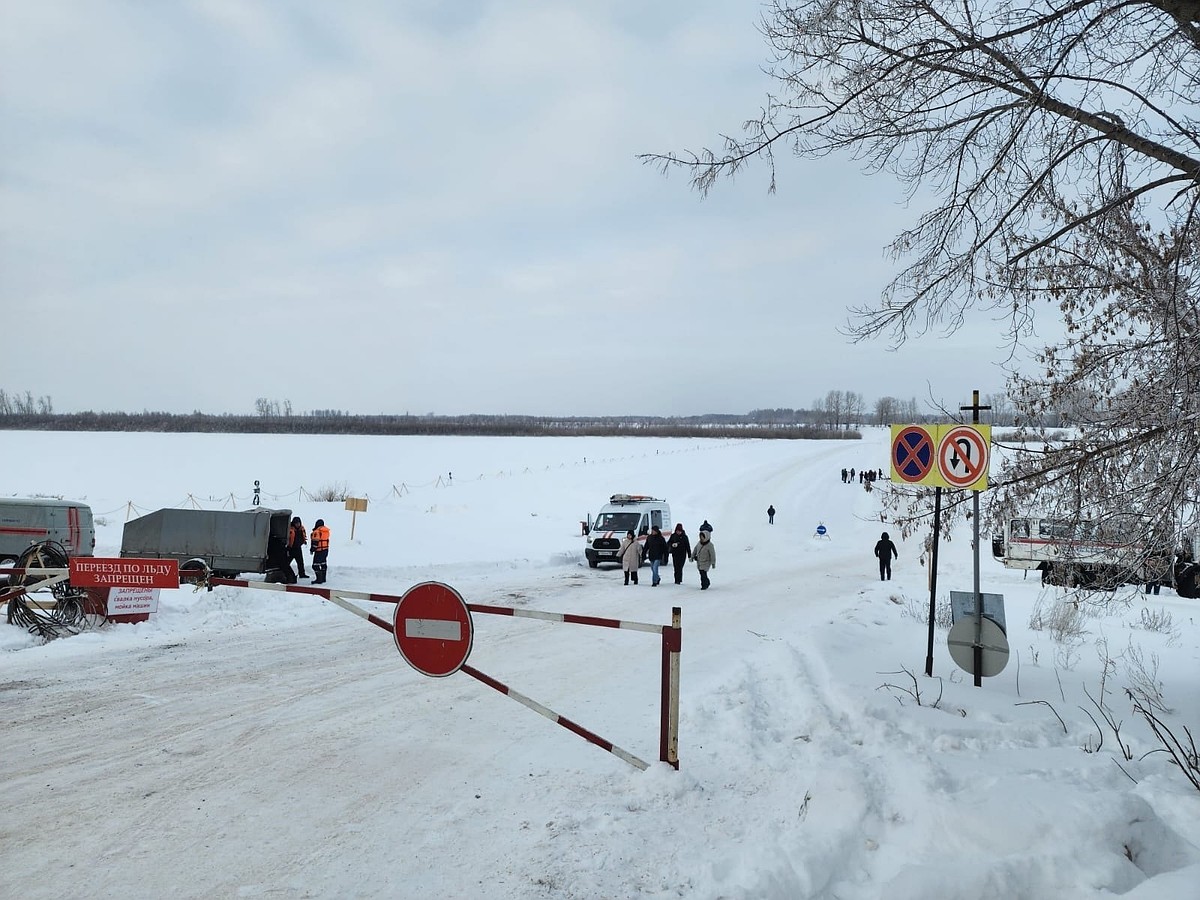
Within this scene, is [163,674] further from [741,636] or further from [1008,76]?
[1008,76]

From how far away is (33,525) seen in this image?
16797mm

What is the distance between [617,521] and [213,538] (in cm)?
1081

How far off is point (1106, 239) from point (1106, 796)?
4825mm

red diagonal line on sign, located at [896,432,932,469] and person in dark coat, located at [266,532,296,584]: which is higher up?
red diagonal line on sign, located at [896,432,932,469]

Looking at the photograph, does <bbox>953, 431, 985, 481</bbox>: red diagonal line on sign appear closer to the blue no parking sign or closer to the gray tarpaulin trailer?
the blue no parking sign

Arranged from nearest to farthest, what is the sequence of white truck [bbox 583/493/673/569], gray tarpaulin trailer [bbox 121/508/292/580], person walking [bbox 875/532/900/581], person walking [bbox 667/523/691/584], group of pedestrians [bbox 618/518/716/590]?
gray tarpaulin trailer [bbox 121/508/292/580]
group of pedestrians [bbox 618/518/716/590]
person walking [bbox 667/523/691/584]
person walking [bbox 875/532/900/581]
white truck [bbox 583/493/673/569]

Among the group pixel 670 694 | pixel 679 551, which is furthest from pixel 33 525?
pixel 670 694

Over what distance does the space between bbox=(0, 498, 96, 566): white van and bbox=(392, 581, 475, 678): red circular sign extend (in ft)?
50.6

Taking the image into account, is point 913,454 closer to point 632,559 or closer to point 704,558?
point 704,558

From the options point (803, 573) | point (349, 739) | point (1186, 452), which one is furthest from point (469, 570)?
point (1186, 452)

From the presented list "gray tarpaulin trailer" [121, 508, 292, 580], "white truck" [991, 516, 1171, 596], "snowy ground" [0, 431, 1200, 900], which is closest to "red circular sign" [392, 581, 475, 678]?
"snowy ground" [0, 431, 1200, 900]

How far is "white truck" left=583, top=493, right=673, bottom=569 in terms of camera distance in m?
20.9

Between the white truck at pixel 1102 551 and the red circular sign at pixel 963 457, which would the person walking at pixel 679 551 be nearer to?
the white truck at pixel 1102 551

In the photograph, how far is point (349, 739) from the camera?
6441 millimetres
